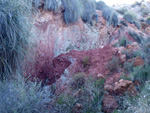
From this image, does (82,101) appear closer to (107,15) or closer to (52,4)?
(52,4)

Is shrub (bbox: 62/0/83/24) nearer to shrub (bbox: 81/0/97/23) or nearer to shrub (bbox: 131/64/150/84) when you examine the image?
shrub (bbox: 81/0/97/23)

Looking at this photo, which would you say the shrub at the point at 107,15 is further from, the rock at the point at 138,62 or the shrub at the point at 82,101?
the shrub at the point at 82,101

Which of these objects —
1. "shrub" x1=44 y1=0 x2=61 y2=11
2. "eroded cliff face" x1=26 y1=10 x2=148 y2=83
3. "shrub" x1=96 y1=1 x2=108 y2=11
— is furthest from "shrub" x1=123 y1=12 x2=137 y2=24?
"shrub" x1=44 y1=0 x2=61 y2=11

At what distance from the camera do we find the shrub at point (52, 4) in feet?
35.0

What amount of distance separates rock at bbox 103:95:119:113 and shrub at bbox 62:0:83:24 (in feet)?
22.5

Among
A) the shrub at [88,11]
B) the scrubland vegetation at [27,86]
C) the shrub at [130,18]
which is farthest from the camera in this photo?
the shrub at [130,18]

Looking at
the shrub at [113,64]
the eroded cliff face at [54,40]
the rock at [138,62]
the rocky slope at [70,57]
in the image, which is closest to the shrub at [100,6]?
the eroded cliff face at [54,40]

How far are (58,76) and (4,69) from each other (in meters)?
3.11

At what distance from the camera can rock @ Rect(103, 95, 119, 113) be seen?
5.72 m

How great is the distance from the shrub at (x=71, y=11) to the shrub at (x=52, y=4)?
0.64 meters

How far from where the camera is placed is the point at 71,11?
11906 mm

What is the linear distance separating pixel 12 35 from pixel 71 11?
21.9 feet

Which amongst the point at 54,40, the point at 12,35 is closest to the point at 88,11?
the point at 54,40

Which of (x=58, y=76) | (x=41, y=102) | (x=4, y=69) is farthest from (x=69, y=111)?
(x=58, y=76)
